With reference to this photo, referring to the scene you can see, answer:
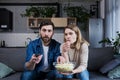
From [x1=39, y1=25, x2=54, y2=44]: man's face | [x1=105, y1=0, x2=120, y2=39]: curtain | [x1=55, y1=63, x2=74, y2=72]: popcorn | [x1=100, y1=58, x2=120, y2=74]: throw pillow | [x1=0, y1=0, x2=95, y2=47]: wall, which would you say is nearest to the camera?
[x1=55, y1=63, x2=74, y2=72]: popcorn

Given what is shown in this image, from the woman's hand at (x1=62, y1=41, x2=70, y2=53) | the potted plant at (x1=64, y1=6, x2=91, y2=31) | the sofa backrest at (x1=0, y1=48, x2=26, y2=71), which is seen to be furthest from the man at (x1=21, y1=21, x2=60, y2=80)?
the potted plant at (x1=64, y1=6, x2=91, y2=31)

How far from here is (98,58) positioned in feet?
11.4

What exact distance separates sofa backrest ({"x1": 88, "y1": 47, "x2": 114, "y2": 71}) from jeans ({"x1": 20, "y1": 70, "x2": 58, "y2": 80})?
1092mm

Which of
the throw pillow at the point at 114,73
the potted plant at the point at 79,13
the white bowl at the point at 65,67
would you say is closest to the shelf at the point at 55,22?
the potted plant at the point at 79,13

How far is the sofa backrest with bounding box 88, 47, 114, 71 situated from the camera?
3.46 meters

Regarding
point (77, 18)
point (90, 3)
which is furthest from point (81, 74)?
point (90, 3)

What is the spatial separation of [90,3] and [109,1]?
1.15 meters

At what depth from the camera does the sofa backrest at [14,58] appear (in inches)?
134

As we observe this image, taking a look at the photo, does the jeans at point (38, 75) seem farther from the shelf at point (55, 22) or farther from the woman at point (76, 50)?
the shelf at point (55, 22)

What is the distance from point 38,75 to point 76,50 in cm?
53

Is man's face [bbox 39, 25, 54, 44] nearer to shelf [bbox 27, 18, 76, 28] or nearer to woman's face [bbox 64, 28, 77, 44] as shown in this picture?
woman's face [bbox 64, 28, 77, 44]

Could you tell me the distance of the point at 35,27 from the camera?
21.3 ft

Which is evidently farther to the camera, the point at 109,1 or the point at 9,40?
the point at 9,40

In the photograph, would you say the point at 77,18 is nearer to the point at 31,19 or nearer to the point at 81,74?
the point at 31,19
